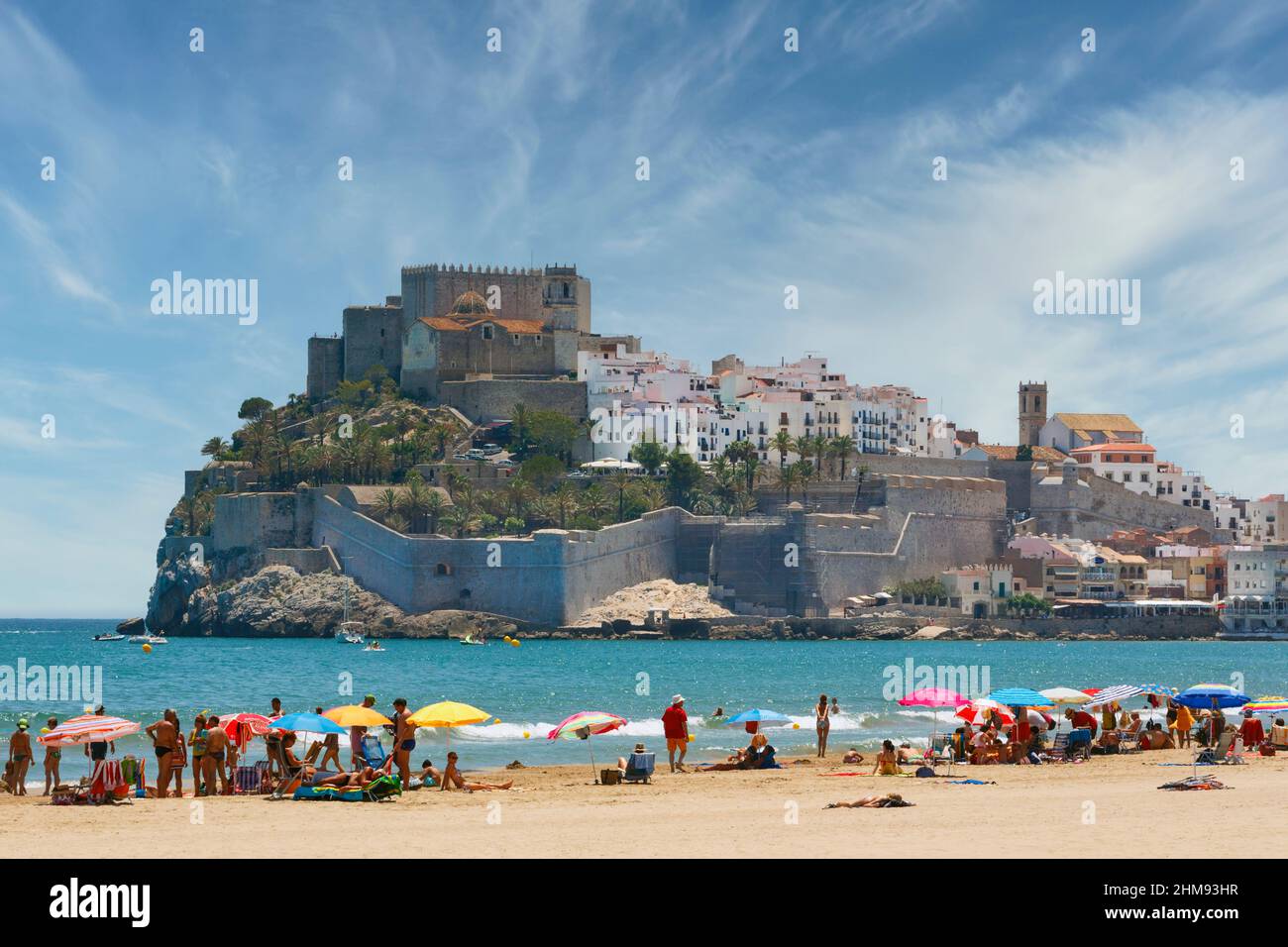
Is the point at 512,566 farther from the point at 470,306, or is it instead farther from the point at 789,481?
the point at 470,306

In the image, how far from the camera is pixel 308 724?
1964 centimetres

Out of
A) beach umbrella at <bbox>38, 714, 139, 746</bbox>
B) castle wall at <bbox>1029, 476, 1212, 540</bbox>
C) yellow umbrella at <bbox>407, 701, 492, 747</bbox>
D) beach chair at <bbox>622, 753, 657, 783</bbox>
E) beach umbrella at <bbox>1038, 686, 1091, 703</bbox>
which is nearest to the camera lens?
beach umbrella at <bbox>38, 714, 139, 746</bbox>

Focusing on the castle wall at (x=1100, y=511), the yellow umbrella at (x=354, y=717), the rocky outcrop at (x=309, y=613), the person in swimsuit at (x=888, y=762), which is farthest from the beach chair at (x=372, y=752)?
the castle wall at (x=1100, y=511)

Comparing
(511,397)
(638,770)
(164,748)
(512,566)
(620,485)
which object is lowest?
(638,770)

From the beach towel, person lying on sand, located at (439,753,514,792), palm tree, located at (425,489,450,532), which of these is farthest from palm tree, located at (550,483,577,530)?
the beach towel

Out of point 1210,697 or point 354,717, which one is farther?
point 1210,697

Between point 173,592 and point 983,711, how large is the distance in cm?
6870

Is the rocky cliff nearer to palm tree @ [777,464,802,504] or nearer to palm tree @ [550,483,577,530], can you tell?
palm tree @ [550,483,577,530]

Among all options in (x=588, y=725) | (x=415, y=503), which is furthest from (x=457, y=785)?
(x=415, y=503)

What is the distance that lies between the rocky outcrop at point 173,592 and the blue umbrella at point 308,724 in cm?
6826

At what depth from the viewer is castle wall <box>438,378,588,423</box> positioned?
92.4 meters

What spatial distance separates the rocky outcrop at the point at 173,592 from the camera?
8632 cm

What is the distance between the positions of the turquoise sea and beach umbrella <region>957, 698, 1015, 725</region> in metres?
3.15
